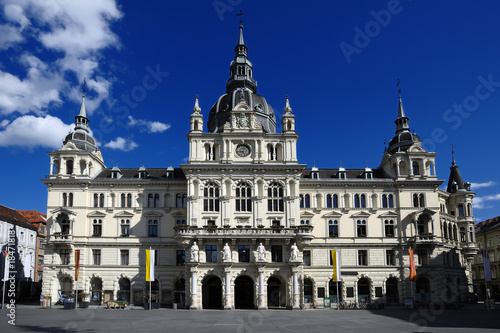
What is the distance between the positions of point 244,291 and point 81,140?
1363 inches

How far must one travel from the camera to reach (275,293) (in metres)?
63.5

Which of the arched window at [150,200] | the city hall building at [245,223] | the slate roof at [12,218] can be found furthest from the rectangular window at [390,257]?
the slate roof at [12,218]

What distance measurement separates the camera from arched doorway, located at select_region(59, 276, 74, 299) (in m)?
65.1

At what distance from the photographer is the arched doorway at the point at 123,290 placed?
65.4 meters

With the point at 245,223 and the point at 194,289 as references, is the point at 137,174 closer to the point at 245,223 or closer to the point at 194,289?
the point at 245,223

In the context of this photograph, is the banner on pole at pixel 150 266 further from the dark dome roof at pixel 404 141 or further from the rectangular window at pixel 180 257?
the dark dome roof at pixel 404 141

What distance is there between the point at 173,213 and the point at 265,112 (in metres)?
21.8

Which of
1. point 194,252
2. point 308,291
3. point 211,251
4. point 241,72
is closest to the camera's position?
point 194,252

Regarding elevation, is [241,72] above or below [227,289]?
above

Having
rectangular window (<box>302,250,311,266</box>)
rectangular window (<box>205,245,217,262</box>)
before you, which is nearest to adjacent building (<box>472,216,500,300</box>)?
rectangular window (<box>302,250,311,266</box>)

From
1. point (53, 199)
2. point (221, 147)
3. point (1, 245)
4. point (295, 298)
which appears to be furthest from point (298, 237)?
point (1, 245)

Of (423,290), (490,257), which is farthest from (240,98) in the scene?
(490,257)

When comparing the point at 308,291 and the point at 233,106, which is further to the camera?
the point at 233,106

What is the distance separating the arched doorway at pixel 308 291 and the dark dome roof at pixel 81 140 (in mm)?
39467
